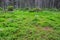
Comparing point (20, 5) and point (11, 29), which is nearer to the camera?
point (11, 29)

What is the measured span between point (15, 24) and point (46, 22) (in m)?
1.33

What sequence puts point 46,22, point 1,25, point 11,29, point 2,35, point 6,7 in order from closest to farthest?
point 2,35
point 11,29
point 1,25
point 46,22
point 6,7

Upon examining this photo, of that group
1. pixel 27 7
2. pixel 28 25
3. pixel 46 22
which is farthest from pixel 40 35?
pixel 27 7

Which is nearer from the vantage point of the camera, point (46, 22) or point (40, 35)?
point (40, 35)

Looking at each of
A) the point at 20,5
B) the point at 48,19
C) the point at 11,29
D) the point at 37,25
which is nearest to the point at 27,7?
the point at 20,5

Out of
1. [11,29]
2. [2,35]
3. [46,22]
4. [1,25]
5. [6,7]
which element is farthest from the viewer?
[6,7]

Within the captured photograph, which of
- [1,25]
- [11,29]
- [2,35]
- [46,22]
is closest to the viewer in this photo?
[2,35]

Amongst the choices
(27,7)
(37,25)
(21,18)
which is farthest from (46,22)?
(27,7)

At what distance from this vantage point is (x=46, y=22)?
7.45m

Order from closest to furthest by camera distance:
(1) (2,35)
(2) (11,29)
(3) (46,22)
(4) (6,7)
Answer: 1. (1) (2,35)
2. (2) (11,29)
3. (3) (46,22)
4. (4) (6,7)

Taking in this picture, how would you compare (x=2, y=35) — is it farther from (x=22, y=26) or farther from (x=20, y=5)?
(x=20, y=5)

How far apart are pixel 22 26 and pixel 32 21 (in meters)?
0.77

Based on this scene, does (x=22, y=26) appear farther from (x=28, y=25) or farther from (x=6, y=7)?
(x=6, y=7)

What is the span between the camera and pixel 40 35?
20.0 feet
